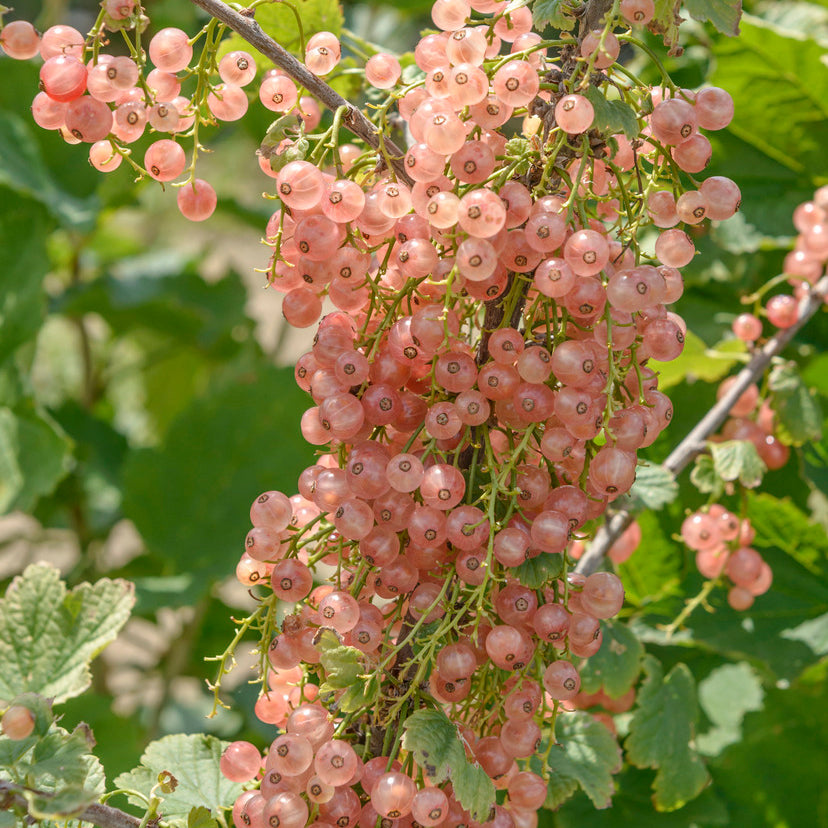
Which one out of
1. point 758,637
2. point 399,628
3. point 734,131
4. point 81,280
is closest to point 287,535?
point 399,628

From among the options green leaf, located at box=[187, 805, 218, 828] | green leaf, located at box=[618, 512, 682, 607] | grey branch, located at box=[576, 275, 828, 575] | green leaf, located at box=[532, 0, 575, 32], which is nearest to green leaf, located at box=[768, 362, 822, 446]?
grey branch, located at box=[576, 275, 828, 575]

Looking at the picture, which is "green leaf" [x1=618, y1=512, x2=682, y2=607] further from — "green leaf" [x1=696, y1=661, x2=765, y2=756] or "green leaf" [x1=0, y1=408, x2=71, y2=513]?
"green leaf" [x1=0, y1=408, x2=71, y2=513]

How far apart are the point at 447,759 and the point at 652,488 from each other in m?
0.28

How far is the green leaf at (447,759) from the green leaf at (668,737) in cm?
24

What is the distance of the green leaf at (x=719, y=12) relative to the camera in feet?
1.22

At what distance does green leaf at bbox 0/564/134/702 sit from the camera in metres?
0.50

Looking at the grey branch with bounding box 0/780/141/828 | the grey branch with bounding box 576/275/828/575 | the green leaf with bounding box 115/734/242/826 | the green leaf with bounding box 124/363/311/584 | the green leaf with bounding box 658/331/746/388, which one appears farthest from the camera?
the green leaf with bounding box 124/363/311/584

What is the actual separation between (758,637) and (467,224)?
48 centimetres

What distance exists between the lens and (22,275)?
876mm

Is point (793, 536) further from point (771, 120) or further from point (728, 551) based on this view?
point (771, 120)

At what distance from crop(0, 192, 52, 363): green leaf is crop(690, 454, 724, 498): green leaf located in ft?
2.00

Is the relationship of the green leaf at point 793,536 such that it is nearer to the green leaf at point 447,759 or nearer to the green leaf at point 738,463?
the green leaf at point 738,463

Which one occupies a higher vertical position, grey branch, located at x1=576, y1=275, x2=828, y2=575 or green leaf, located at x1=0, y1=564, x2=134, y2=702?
grey branch, located at x1=576, y1=275, x2=828, y2=575

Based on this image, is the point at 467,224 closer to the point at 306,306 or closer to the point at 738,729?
the point at 306,306
